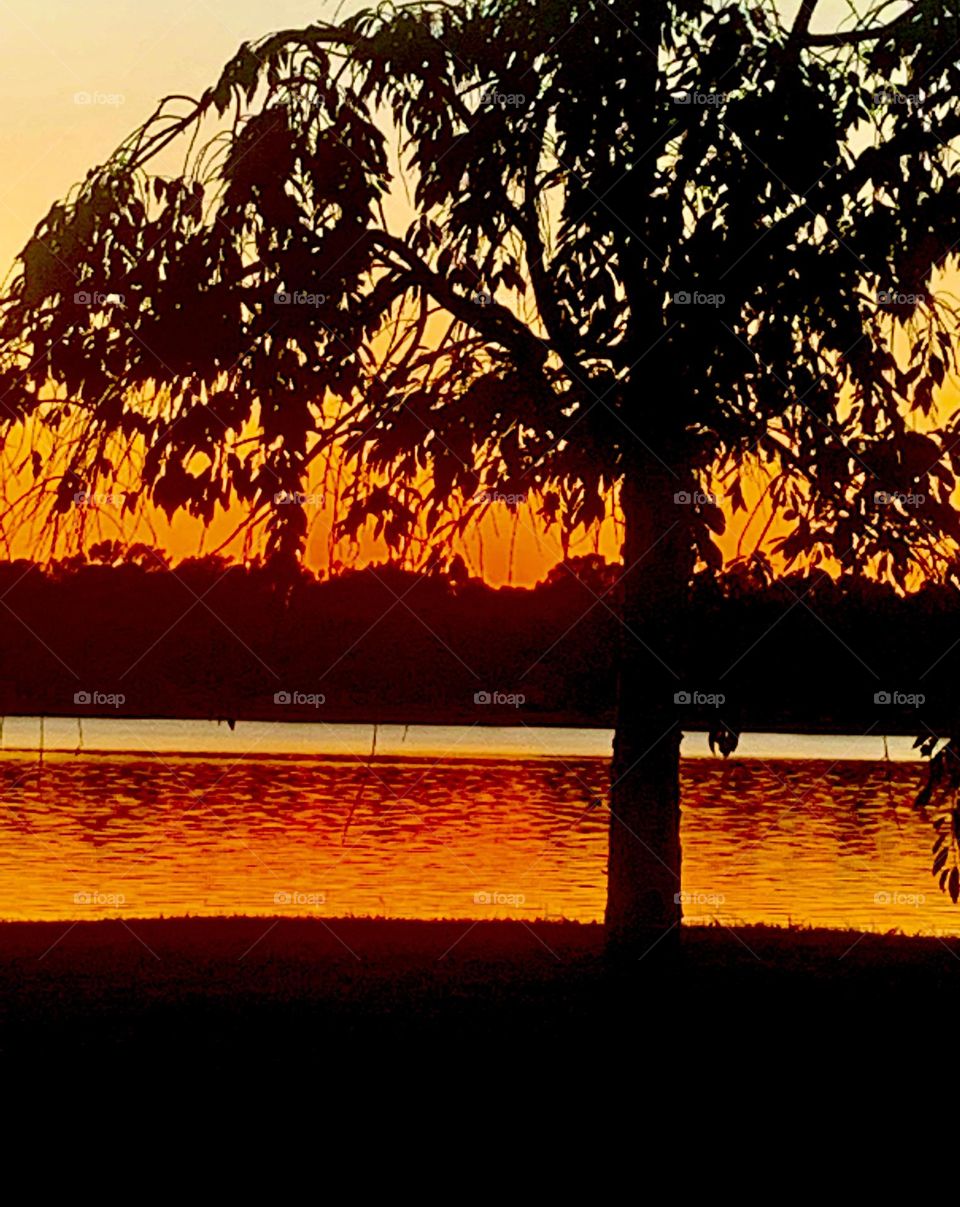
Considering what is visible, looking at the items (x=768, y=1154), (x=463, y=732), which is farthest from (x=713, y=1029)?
(x=463, y=732)

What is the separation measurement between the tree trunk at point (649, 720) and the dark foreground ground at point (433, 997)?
396mm

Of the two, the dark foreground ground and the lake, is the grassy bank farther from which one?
the lake

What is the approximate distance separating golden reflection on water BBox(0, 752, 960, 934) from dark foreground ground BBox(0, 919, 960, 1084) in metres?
1.67

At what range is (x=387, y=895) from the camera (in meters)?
23.0

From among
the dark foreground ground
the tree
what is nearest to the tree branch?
the tree

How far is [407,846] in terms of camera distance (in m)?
30.6

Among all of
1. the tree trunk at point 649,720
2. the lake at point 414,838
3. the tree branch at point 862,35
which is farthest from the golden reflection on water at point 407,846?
the tree branch at point 862,35

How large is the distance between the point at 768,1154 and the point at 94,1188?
2990 mm

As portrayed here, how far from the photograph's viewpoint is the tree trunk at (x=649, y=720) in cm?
1200

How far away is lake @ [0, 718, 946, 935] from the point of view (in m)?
21.8

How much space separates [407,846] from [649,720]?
1881 cm

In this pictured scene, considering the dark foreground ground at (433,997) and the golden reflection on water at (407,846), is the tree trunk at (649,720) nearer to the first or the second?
the dark foreground ground at (433,997)

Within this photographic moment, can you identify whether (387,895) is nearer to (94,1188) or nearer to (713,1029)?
(713,1029)

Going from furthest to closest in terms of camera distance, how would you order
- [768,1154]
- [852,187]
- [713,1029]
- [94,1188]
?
[852,187], [713,1029], [768,1154], [94,1188]
